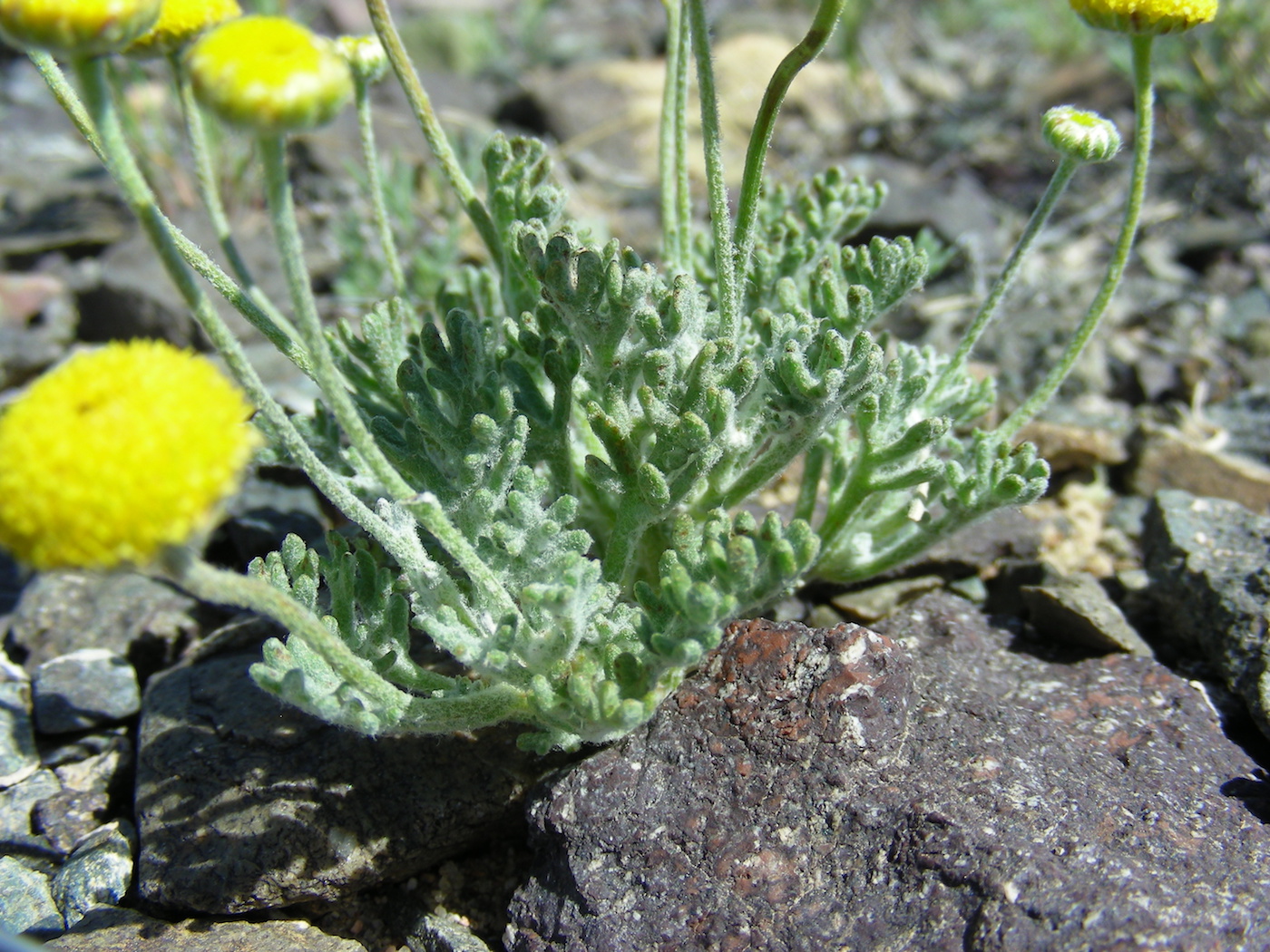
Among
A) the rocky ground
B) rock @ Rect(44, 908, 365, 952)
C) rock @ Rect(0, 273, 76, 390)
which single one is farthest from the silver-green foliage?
rock @ Rect(0, 273, 76, 390)

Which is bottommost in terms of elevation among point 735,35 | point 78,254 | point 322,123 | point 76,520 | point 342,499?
point 78,254

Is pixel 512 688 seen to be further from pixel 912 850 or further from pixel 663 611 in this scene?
pixel 912 850

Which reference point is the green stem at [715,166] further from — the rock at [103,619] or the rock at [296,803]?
the rock at [103,619]

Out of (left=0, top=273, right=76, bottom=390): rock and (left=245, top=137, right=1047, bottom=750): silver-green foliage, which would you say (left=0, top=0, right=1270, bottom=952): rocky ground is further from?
(left=245, top=137, right=1047, bottom=750): silver-green foliage

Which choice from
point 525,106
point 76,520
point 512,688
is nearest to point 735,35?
point 525,106

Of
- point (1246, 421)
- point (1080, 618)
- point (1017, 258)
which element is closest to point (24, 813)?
point (1080, 618)

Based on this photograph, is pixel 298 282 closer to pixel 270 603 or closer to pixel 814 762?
pixel 270 603

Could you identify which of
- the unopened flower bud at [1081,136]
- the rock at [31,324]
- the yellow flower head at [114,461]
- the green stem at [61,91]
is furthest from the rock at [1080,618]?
the rock at [31,324]
